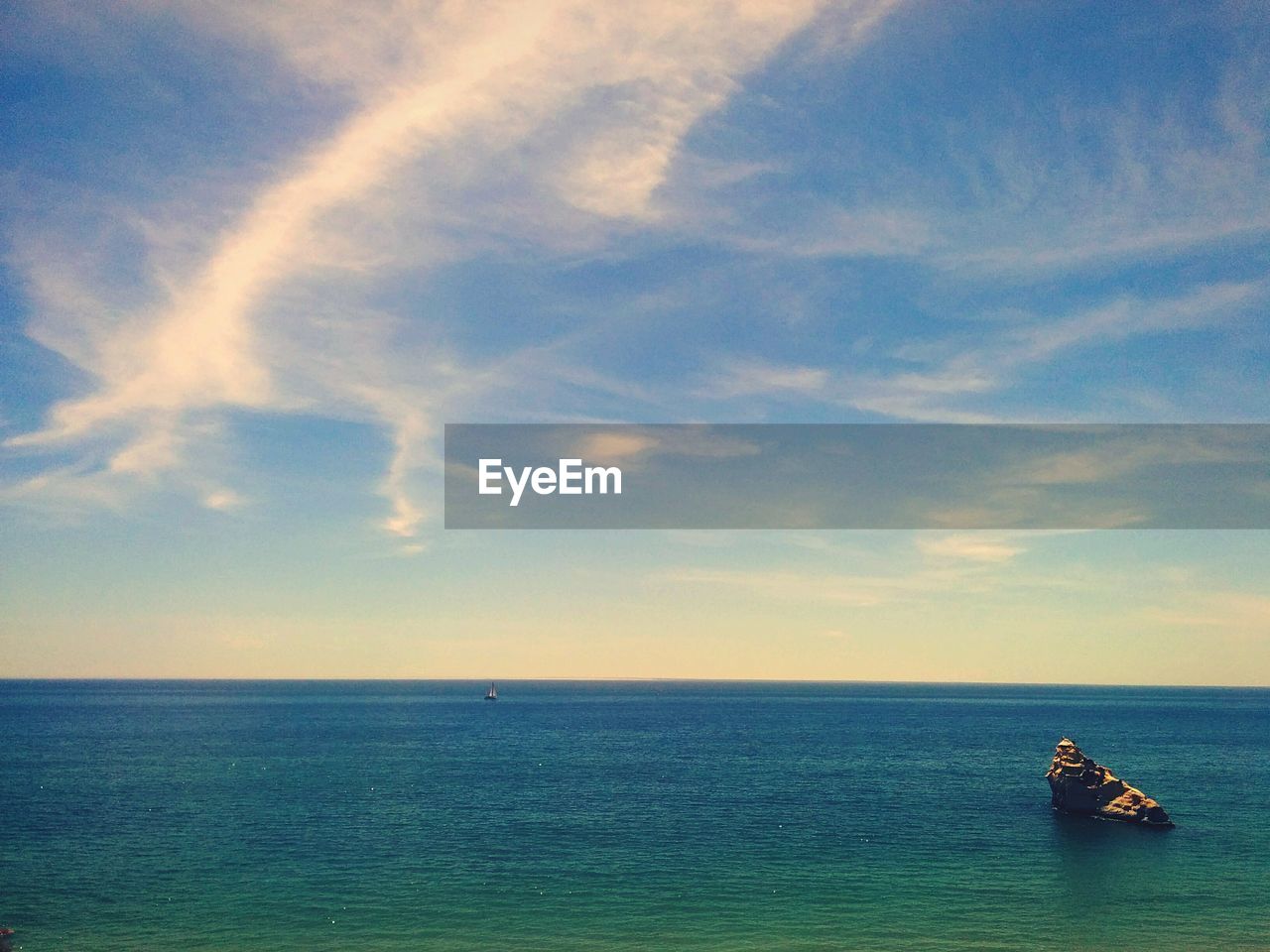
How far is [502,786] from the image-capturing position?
10231cm

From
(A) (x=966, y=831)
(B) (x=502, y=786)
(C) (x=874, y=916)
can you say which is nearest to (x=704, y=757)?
(B) (x=502, y=786)

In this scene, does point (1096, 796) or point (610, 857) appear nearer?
point (610, 857)

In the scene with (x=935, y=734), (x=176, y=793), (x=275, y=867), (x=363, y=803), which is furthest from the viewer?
(x=935, y=734)

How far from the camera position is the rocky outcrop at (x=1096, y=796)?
8175cm

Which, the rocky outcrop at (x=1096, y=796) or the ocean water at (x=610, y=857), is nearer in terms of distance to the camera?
the ocean water at (x=610, y=857)

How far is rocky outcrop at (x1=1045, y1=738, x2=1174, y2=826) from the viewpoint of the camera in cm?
8175

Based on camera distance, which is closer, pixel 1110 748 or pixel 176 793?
pixel 176 793

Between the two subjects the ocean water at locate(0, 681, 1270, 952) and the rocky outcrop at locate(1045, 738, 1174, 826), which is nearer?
the ocean water at locate(0, 681, 1270, 952)

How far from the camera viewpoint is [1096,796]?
3342 inches

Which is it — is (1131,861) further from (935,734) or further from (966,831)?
(935,734)

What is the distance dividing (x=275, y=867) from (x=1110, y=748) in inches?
6240

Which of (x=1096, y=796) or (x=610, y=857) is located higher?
(x=1096, y=796)

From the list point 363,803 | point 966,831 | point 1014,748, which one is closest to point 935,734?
point 1014,748

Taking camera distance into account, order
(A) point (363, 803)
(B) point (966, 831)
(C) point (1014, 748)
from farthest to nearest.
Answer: (C) point (1014, 748) → (A) point (363, 803) → (B) point (966, 831)
